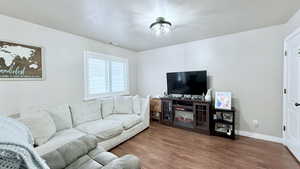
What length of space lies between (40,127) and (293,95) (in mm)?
4127

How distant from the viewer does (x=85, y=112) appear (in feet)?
9.05

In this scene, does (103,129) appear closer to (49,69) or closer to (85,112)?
(85,112)

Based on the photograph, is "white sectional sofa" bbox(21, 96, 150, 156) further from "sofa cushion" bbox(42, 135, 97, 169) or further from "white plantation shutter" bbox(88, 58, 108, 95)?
"white plantation shutter" bbox(88, 58, 108, 95)

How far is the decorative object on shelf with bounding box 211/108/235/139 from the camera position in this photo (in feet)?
9.48

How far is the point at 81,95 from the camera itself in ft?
11.0

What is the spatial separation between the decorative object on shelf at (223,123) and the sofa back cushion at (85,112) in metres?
2.74

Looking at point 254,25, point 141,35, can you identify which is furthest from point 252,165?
point 141,35

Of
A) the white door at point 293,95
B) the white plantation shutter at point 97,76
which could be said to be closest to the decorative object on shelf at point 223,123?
the white door at point 293,95

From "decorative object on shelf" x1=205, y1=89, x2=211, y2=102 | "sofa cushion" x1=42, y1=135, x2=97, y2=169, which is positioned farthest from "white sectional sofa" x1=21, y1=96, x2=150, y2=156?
"decorative object on shelf" x1=205, y1=89, x2=211, y2=102

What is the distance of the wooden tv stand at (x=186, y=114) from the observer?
10.5ft

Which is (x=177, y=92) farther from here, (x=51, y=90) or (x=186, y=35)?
(x=51, y=90)

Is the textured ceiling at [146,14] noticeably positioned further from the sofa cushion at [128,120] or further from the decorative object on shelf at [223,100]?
the sofa cushion at [128,120]

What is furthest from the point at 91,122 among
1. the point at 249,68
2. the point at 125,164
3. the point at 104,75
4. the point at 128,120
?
the point at 249,68

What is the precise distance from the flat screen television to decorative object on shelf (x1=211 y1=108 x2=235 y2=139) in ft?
2.14
